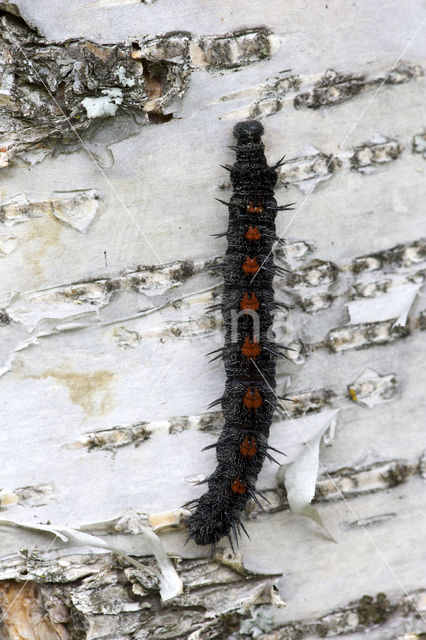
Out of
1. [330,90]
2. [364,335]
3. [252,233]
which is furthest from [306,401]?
[330,90]

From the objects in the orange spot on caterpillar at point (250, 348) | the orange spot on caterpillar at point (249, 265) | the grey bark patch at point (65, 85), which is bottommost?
the orange spot on caterpillar at point (250, 348)

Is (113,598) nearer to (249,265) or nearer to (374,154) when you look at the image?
(249,265)

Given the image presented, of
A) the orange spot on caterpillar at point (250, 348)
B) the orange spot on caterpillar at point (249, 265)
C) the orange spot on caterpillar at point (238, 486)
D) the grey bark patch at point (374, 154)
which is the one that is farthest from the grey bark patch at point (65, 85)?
the orange spot on caterpillar at point (238, 486)

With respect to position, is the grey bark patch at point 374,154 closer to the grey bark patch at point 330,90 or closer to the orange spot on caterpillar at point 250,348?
the grey bark patch at point 330,90

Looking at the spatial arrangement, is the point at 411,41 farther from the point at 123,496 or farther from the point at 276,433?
the point at 123,496

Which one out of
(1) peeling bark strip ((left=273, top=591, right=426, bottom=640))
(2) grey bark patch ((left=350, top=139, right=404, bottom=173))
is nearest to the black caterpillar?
(2) grey bark patch ((left=350, top=139, right=404, bottom=173))

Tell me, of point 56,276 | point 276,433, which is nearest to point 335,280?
Result: point 276,433

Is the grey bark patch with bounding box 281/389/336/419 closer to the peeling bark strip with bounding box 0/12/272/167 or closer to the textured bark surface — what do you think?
the textured bark surface
